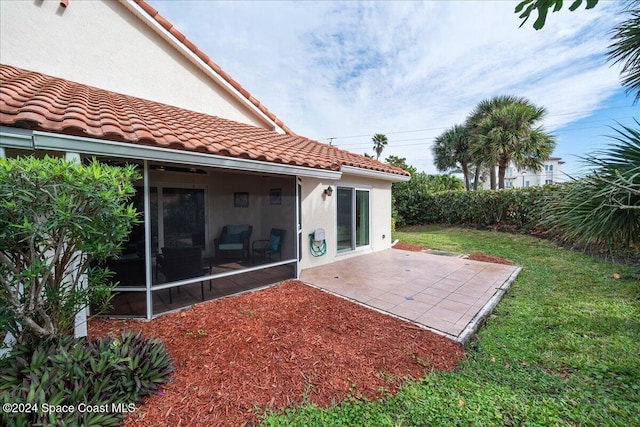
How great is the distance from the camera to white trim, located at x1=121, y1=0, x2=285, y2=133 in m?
8.44

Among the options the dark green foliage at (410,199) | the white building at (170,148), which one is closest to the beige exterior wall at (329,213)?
the white building at (170,148)

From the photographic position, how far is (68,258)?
311 centimetres

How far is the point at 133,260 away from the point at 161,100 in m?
6.69

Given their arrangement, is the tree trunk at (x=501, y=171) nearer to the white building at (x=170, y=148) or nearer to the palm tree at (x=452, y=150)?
the palm tree at (x=452, y=150)

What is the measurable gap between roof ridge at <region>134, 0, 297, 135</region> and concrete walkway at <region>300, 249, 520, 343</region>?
23.3 ft

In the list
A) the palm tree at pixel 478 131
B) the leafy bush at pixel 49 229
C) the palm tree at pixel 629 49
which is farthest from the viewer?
the palm tree at pixel 478 131

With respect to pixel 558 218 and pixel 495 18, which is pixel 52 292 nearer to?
pixel 558 218

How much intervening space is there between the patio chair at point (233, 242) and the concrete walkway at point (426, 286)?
2099 mm

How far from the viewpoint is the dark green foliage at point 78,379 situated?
7.75ft

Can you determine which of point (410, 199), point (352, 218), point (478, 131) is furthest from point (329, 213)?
point (478, 131)

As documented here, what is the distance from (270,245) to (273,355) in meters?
4.24

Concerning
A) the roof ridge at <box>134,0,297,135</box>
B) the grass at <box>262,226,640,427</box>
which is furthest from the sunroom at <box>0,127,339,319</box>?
the roof ridge at <box>134,0,297,135</box>

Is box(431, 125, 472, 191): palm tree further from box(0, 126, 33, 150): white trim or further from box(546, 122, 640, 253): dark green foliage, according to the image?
box(0, 126, 33, 150): white trim

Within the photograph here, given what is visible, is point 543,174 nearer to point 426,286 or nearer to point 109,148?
point 426,286
